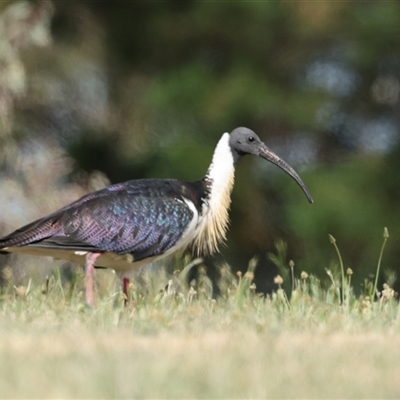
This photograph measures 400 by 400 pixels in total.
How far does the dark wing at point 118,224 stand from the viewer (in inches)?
286

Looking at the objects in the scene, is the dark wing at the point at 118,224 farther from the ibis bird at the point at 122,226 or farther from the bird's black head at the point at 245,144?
the bird's black head at the point at 245,144

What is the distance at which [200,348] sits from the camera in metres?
4.70

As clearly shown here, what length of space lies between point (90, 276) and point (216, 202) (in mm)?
1286

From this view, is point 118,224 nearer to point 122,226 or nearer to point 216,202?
point 122,226

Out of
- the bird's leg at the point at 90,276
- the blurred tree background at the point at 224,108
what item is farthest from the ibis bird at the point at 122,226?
the blurred tree background at the point at 224,108

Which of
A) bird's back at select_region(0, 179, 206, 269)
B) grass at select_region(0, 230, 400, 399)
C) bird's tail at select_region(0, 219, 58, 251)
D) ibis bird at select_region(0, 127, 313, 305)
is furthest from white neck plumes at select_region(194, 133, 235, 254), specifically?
grass at select_region(0, 230, 400, 399)

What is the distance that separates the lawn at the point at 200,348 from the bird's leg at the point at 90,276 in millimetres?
176

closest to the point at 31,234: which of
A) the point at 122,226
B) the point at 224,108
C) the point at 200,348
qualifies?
the point at 122,226

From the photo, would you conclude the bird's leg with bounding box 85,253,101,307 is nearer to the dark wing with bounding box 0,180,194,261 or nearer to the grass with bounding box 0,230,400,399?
the dark wing with bounding box 0,180,194,261

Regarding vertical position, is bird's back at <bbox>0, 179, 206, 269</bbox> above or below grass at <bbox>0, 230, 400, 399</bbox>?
above

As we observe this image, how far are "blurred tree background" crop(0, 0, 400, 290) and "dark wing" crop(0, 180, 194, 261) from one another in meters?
3.68

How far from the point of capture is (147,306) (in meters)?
6.48

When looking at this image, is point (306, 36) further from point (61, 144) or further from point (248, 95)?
point (61, 144)

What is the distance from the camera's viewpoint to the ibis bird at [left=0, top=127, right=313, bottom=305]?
7.26 metres
